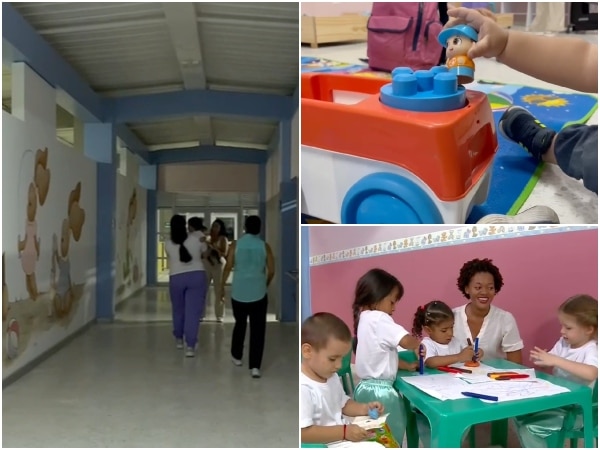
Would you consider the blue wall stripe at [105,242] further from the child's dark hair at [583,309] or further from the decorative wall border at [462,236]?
the child's dark hair at [583,309]

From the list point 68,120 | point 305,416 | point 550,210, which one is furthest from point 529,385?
point 68,120

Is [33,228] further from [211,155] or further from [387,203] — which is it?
[211,155]

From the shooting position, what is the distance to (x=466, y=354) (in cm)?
214

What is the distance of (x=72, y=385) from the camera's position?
3.86 m

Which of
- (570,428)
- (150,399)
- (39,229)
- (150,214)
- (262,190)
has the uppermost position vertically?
(262,190)

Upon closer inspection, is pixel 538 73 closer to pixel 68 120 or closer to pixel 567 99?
pixel 567 99

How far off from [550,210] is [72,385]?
3077 mm

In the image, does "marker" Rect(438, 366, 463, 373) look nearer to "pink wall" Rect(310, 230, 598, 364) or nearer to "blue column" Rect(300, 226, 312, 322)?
"pink wall" Rect(310, 230, 598, 364)

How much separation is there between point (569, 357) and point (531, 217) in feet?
1.65

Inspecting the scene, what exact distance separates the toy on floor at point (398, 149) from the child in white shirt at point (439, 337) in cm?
33

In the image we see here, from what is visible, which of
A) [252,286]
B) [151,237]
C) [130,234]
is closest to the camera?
[252,286]

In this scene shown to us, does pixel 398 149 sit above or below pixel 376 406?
above

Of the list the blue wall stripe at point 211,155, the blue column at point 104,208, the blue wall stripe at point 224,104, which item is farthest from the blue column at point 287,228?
the blue wall stripe at point 211,155

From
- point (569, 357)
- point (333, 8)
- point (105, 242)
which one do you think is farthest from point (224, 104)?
point (569, 357)
